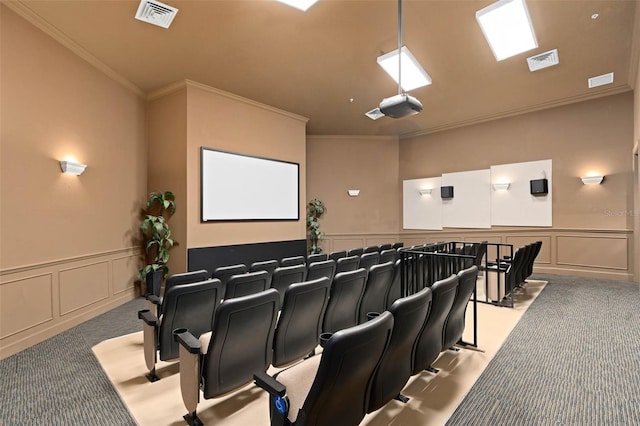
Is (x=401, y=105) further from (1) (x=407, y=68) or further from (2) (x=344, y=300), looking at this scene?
(2) (x=344, y=300)

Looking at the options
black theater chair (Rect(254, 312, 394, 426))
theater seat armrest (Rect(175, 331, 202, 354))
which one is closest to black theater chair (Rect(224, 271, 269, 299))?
theater seat armrest (Rect(175, 331, 202, 354))

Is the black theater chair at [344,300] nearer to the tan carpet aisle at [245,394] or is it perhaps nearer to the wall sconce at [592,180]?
the tan carpet aisle at [245,394]

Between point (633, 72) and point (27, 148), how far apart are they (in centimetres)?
917

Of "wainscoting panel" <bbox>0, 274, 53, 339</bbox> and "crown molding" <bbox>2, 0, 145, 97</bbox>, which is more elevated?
"crown molding" <bbox>2, 0, 145, 97</bbox>

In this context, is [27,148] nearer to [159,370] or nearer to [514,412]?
[159,370]

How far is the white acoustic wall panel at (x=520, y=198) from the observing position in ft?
23.4

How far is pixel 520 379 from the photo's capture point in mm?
2518

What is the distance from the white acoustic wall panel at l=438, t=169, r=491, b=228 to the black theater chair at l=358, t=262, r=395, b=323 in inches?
218

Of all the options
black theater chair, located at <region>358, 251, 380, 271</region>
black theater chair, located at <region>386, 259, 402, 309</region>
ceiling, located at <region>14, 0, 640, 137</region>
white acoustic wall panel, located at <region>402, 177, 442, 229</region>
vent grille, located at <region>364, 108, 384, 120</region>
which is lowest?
black theater chair, located at <region>386, 259, 402, 309</region>

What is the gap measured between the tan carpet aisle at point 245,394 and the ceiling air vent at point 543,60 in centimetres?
428

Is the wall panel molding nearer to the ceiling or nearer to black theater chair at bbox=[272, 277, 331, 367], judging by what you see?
the ceiling

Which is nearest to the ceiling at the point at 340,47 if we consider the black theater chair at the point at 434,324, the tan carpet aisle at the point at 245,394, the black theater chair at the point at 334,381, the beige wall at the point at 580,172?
the beige wall at the point at 580,172

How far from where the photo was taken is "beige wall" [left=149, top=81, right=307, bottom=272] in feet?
18.3

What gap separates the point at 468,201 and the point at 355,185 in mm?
3105
